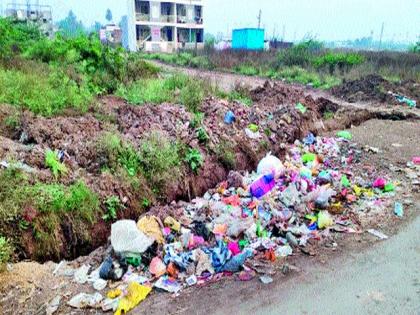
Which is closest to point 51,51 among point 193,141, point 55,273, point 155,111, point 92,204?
point 155,111

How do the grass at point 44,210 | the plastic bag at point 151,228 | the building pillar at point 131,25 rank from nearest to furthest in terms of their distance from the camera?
the grass at point 44,210 < the plastic bag at point 151,228 < the building pillar at point 131,25

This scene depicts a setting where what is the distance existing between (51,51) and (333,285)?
7789mm

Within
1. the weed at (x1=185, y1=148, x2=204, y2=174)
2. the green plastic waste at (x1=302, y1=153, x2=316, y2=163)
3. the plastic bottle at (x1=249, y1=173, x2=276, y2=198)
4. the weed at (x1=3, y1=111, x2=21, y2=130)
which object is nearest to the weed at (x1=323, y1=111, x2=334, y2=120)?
the green plastic waste at (x1=302, y1=153, x2=316, y2=163)

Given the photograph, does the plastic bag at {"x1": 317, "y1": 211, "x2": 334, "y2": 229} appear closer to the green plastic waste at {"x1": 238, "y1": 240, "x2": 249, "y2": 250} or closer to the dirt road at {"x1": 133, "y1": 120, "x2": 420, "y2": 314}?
the dirt road at {"x1": 133, "y1": 120, "x2": 420, "y2": 314}

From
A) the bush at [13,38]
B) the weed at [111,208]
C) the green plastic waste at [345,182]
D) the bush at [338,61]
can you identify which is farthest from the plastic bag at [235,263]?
the bush at [338,61]

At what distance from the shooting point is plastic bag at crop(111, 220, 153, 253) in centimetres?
323

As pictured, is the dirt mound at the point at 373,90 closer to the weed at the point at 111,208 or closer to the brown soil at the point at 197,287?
the brown soil at the point at 197,287

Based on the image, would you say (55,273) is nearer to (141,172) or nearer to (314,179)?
(141,172)

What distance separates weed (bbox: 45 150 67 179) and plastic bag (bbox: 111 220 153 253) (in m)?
1.03

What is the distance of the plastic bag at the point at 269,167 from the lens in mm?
4930

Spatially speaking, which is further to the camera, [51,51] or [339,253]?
[51,51]

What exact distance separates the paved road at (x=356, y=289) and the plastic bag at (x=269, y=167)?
5.61ft

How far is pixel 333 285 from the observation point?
3059 mm

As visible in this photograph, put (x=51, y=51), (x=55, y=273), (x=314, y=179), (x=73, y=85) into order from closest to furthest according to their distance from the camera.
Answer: (x=55, y=273) < (x=314, y=179) < (x=73, y=85) < (x=51, y=51)
